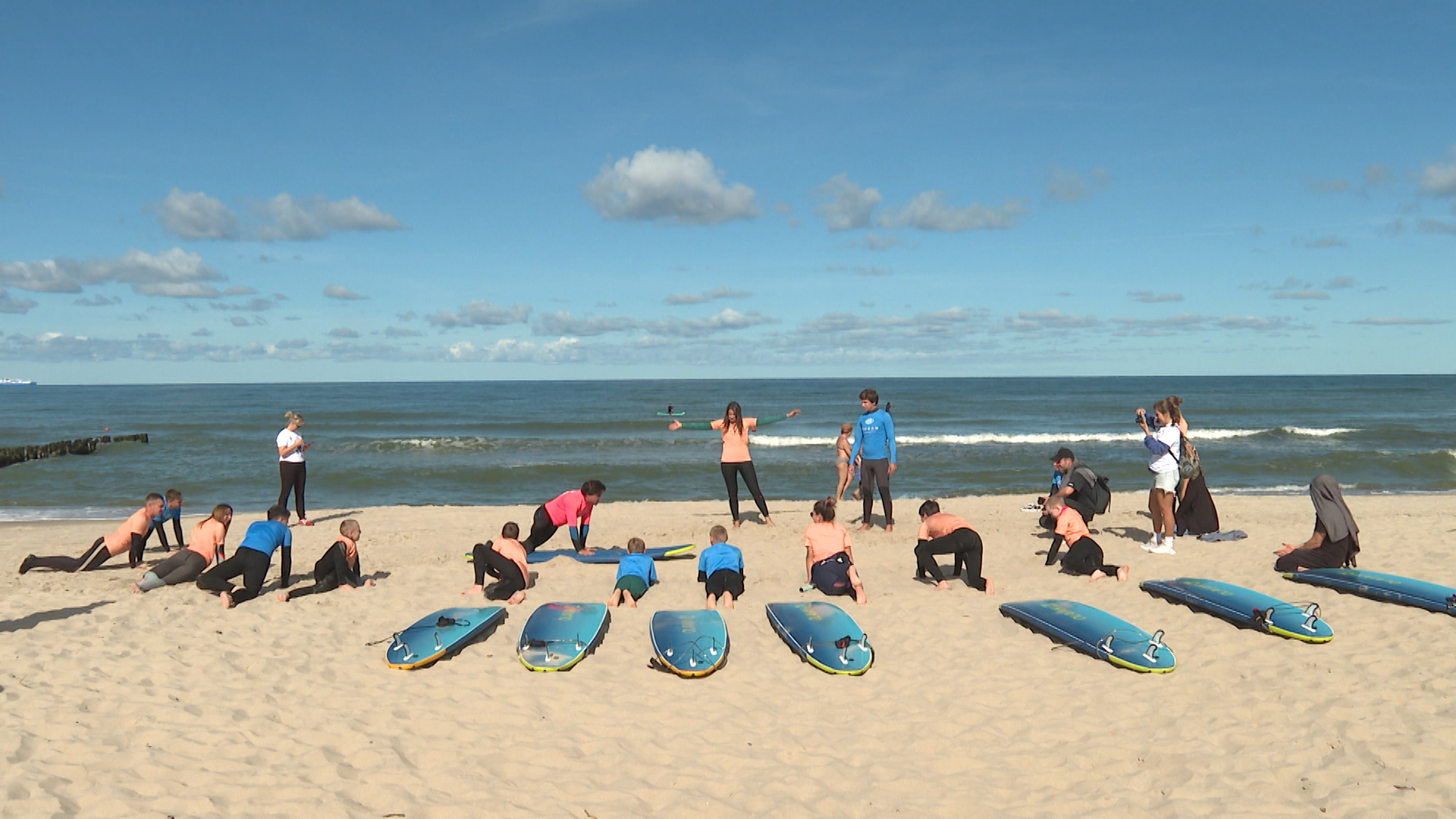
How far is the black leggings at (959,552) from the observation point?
9.27 metres

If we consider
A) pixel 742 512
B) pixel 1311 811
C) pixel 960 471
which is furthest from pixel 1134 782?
pixel 960 471

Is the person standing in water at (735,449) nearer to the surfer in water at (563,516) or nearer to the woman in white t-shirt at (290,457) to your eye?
the surfer in water at (563,516)

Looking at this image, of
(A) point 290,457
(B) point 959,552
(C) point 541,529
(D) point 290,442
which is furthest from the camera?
(A) point 290,457

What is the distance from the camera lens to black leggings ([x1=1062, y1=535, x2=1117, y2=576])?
32.0ft

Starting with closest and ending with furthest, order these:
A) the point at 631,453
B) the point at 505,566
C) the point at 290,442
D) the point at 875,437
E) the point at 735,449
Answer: the point at 505,566 → the point at 875,437 → the point at 735,449 → the point at 290,442 → the point at 631,453

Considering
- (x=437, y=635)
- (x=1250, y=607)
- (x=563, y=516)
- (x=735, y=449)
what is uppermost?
(x=735, y=449)

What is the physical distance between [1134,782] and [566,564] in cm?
746

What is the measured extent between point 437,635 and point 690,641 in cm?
228

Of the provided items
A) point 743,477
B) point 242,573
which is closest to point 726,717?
point 242,573

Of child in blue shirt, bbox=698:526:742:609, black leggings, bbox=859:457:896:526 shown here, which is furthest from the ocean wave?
child in blue shirt, bbox=698:526:742:609

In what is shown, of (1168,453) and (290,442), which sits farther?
(290,442)

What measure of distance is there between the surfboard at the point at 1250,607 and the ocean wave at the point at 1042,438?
24.1m

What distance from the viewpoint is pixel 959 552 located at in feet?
31.1

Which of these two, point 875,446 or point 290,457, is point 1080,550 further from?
point 290,457
